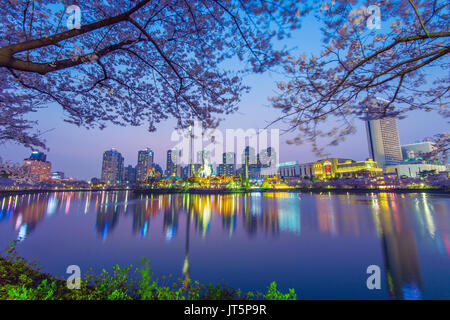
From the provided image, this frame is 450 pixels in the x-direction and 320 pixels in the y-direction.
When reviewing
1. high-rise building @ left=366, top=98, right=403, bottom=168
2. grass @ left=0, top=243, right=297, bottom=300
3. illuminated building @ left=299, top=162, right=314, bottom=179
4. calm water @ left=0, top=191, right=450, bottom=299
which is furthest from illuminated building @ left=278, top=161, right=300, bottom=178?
grass @ left=0, top=243, right=297, bottom=300

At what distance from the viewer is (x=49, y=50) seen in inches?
242

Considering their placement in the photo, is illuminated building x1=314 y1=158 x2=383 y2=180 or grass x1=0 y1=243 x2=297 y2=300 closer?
grass x1=0 y1=243 x2=297 y2=300

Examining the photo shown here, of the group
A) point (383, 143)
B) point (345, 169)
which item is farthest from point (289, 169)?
point (383, 143)

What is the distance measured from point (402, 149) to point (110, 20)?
184 metres

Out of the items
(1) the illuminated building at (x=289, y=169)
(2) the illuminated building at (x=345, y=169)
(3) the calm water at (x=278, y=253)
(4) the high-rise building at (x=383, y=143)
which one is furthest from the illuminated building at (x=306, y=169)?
(3) the calm water at (x=278, y=253)

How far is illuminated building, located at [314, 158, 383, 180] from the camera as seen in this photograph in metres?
101

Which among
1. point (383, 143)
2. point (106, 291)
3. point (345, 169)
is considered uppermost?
point (383, 143)

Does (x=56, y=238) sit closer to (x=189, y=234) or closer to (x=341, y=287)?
(x=189, y=234)

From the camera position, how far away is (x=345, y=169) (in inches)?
4604

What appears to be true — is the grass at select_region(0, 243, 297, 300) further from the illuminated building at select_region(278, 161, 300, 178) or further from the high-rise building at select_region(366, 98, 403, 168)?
the illuminated building at select_region(278, 161, 300, 178)

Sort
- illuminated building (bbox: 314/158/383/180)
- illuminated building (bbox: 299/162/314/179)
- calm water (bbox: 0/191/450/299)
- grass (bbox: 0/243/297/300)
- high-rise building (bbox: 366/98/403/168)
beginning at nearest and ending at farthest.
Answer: grass (bbox: 0/243/297/300) < calm water (bbox: 0/191/450/299) < illuminated building (bbox: 314/158/383/180) < high-rise building (bbox: 366/98/403/168) < illuminated building (bbox: 299/162/314/179)

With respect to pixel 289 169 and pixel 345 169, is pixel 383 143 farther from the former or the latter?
pixel 289 169

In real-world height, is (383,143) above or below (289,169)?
above
